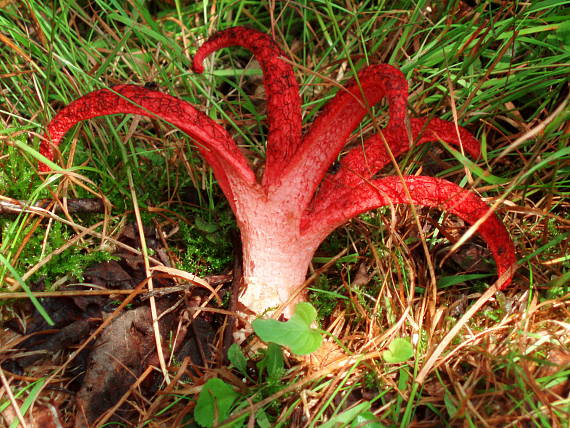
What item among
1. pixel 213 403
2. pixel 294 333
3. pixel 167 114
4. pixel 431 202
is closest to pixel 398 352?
pixel 294 333

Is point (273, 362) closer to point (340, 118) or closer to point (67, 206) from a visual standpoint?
point (340, 118)

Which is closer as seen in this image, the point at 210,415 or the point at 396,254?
the point at 210,415

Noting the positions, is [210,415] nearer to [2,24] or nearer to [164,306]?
[164,306]

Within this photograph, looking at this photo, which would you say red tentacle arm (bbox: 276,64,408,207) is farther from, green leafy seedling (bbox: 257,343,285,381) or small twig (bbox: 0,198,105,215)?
small twig (bbox: 0,198,105,215)

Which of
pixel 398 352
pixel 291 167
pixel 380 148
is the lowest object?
pixel 398 352

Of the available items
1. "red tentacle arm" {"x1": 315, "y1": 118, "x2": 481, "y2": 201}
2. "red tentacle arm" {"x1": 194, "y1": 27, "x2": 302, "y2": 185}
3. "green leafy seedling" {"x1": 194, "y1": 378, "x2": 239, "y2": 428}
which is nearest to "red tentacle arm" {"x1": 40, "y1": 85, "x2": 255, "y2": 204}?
"red tentacle arm" {"x1": 194, "y1": 27, "x2": 302, "y2": 185}

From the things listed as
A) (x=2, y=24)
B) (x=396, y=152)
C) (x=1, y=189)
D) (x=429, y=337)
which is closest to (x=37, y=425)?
(x=1, y=189)
